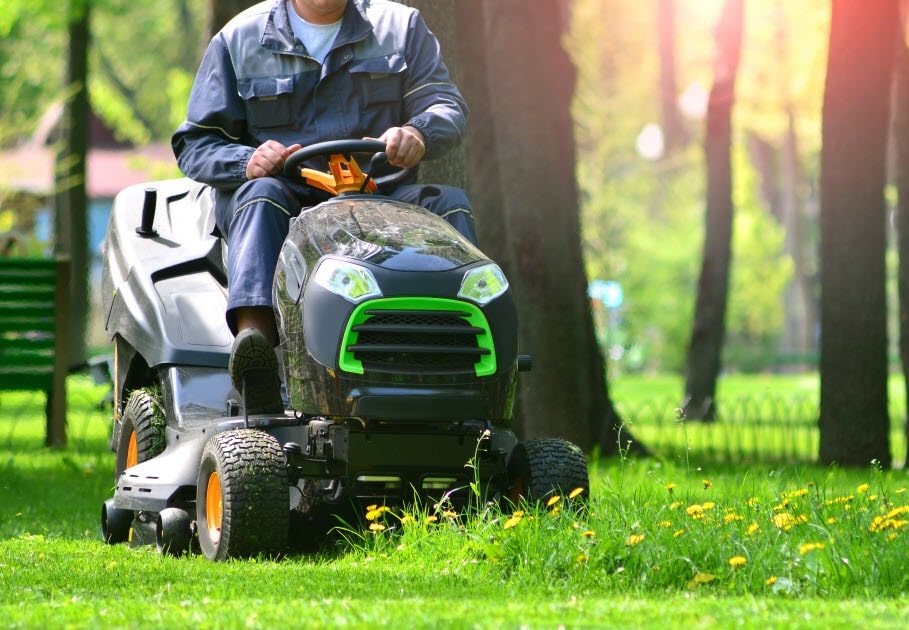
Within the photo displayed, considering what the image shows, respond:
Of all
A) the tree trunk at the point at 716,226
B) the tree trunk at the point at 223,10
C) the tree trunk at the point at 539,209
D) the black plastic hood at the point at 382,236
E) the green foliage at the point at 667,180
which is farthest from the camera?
the green foliage at the point at 667,180

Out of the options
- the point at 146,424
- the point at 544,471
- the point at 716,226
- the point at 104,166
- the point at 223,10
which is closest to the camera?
the point at 544,471

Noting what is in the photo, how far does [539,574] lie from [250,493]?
105 centimetres

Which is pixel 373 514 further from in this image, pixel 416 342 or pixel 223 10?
pixel 223 10

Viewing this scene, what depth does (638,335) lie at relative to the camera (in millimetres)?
33438

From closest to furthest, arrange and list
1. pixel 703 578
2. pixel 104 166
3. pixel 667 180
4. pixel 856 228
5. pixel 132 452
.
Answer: pixel 703 578 → pixel 132 452 → pixel 856 228 → pixel 667 180 → pixel 104 166

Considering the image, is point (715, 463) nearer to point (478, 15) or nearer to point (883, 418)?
point (883, 418)

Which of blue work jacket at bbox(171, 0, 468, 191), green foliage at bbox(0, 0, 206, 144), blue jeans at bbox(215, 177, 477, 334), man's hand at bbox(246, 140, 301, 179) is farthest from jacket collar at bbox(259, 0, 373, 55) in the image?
green foliage at bbox(0, 0, 206, 144)

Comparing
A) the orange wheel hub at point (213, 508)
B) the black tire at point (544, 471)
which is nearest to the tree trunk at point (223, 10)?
the orange wheel hub at point (213, 508)

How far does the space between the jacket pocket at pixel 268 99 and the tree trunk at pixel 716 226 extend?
11.9 meters

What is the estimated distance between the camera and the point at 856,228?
10.4 meters

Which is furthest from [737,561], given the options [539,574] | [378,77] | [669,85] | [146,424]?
[669,85]

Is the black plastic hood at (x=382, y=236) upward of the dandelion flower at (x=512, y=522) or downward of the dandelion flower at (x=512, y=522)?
upward

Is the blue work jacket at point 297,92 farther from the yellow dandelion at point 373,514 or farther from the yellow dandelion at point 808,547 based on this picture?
the yellow dandelion at point 808,547

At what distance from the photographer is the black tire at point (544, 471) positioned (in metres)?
5.72
